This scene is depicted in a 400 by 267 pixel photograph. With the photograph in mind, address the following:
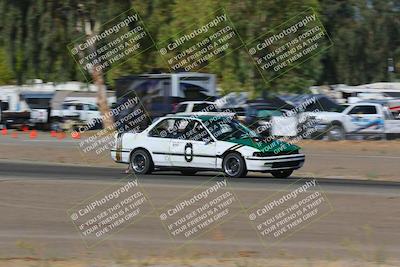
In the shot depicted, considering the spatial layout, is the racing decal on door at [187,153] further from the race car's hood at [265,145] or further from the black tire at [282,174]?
the black tire at [282,174]

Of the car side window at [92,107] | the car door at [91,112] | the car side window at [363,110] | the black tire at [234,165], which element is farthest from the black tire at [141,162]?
the car side window at [92,107]

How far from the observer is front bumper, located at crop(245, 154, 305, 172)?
18.4 metres

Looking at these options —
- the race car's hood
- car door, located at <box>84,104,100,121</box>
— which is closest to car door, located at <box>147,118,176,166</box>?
the race car's hood

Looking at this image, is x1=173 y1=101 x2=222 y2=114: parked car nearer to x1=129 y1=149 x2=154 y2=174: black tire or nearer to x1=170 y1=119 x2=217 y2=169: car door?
x1=129 y1=149 x2=154 y2=174: black tire

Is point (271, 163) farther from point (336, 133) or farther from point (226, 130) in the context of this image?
point (336, 133)

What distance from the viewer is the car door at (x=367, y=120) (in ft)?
111

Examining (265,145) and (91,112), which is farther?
(91,112)

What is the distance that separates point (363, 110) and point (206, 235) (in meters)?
23.9

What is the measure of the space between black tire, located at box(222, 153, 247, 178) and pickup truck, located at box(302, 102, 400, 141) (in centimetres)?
1562

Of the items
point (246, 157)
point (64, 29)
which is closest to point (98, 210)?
point (246, 157)

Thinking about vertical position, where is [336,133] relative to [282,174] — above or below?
below

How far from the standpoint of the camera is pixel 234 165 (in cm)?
1886

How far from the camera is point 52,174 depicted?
20.1m

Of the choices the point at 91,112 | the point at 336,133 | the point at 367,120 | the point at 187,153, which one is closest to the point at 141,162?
the point at 187,153
